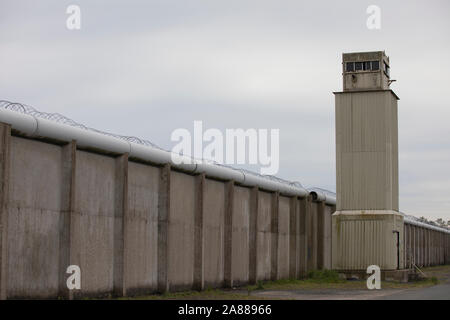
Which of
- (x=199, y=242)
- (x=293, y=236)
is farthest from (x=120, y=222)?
(x=293, y=236)

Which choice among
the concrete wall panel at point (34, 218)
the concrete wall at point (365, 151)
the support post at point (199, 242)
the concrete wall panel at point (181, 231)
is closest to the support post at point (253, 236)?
the concrete wall at point (365, 151)

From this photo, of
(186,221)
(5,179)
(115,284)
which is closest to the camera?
(5,179)

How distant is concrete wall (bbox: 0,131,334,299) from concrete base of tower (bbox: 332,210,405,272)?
3426 millimetres

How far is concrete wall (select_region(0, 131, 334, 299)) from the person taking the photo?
1917cm

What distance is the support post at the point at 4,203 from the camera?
17578 millimetres

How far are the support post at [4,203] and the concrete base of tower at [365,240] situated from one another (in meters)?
22.0

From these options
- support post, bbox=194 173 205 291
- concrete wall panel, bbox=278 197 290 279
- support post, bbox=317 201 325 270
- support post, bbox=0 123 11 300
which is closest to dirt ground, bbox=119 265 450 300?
support post, bbox=194 173 205 291

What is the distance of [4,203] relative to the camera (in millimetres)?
17672

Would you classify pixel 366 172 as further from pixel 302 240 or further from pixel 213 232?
pixel 213 232

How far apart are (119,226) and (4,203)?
6139 mm

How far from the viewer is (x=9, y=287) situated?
18.5 meters
